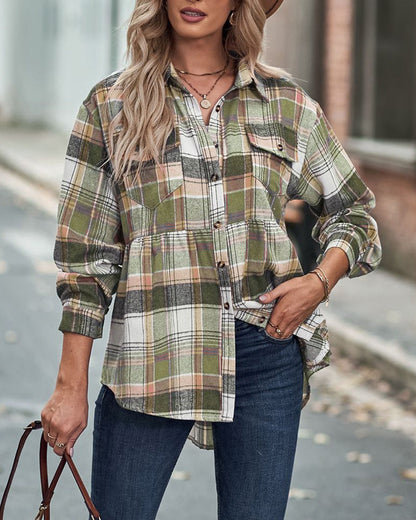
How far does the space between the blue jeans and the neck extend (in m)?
0.61

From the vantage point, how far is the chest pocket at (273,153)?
2711mm

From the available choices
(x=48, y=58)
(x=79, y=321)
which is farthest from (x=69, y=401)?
(x=48, y=58)

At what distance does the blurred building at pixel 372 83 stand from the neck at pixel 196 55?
8333 mm

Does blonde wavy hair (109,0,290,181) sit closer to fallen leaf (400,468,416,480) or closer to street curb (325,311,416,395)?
fallen leaf (400,468,416,480)

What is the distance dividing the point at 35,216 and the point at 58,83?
13.9 m

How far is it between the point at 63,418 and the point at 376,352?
17.9 feet

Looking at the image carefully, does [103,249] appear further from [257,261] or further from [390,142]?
[390,142]

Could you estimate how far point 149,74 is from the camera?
2.69 m

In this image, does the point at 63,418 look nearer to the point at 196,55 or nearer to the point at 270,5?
the point at 196,55

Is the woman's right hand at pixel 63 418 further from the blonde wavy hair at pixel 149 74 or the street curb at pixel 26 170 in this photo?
the street curb at pixel 26 170

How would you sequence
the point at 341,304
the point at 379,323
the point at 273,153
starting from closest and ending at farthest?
the point at 273,153
the point at 379,323
the point at 341,304

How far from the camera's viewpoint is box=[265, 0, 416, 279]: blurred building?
11.3 metres

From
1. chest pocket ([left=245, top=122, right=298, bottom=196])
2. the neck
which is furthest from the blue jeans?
the neck

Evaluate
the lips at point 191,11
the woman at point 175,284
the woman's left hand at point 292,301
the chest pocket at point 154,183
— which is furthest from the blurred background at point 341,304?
the woman's left hand at point 292,301
